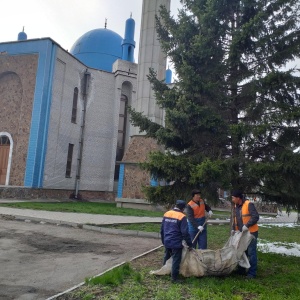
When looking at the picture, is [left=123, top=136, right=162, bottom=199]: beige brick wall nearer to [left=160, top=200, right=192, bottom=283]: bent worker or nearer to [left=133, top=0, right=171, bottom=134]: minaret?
[left=133, top=0, right=171, bottom=134]: minaret

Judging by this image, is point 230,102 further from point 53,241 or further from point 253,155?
point 53,241

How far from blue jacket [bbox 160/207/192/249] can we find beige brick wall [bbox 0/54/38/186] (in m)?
18.5

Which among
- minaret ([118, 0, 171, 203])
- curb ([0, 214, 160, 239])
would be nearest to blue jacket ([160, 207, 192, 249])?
curb ([0, 214, 160, 239])

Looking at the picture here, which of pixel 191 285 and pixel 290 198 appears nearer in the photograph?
pixel 191 285

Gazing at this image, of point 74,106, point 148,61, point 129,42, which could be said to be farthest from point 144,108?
point 129,42

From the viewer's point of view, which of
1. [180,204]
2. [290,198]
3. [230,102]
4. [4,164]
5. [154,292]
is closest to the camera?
[154,292]

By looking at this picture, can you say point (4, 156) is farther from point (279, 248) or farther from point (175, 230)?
point (175, 230)

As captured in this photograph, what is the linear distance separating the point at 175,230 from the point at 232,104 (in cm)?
409

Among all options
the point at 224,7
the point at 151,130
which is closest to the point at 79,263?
the point at 151,130

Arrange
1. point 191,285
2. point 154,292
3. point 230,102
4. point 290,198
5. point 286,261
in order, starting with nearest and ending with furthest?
point 154,292 → point 191,285 → point 286,261 → point 290,198 → point 230,102

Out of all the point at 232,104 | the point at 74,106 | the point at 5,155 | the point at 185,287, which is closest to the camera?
the point at 185,287

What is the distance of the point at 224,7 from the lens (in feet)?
27.0

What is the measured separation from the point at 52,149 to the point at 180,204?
19016 mm

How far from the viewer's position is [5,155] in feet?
75.4
